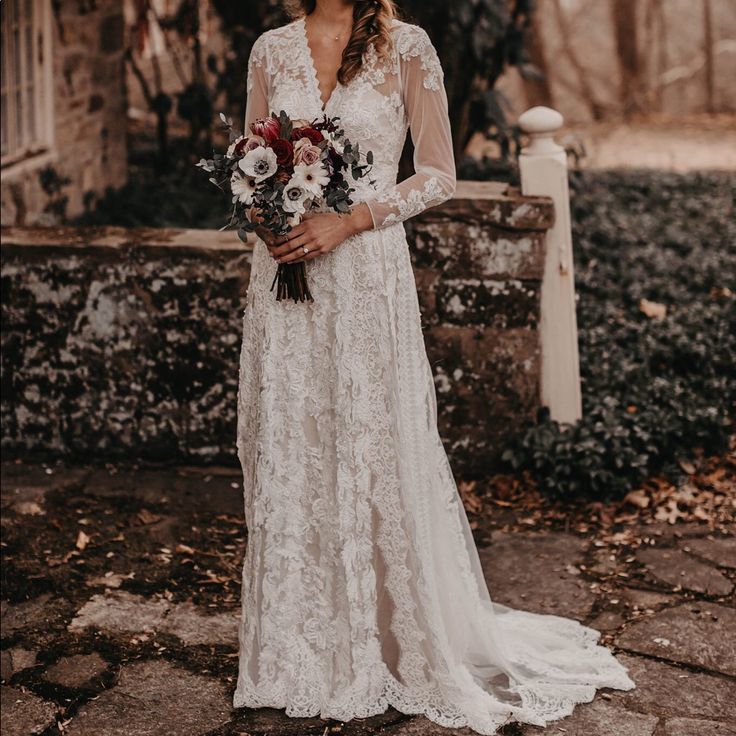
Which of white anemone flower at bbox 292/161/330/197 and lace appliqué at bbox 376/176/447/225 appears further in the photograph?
lace appliqué at bbox 376/176/447/225

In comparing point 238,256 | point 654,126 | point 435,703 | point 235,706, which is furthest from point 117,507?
point 654,126

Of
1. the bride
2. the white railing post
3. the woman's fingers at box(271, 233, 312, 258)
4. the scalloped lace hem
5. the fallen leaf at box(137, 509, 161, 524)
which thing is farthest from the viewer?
the white railing post

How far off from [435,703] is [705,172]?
811 cm

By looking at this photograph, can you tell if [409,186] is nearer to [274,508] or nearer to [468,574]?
[274,508]

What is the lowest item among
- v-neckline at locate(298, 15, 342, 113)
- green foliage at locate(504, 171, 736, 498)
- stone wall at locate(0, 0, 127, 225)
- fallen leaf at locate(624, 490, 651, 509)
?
fallen leaf at locate(624, 490, 651, 509)

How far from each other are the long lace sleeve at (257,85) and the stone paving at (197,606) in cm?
177

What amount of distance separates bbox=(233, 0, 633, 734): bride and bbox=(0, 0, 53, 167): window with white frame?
381cm

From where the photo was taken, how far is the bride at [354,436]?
3.43 meters

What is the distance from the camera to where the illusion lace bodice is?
134 inches

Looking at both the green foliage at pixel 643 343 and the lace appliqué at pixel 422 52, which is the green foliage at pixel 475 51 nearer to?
the green foliage at pixel 643 343

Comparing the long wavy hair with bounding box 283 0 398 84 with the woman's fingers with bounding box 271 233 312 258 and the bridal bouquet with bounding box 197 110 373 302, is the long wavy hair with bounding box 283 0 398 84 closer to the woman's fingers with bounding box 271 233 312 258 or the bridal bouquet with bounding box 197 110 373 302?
the bridal bouquet with bounding box 197 110 373 302

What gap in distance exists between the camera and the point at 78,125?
7.83 m

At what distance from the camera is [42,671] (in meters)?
3.92

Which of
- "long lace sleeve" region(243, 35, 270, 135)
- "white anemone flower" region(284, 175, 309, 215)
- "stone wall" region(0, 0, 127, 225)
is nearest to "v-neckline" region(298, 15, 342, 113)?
"long lace sleeve" region(243, 35, 270, 135)
